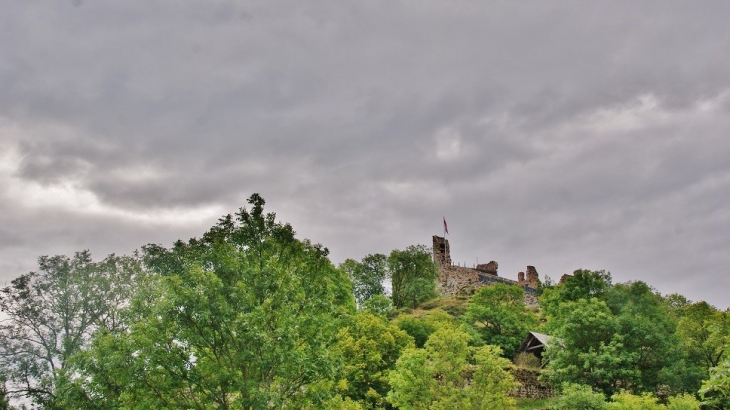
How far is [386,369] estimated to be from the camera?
37969 millimetres

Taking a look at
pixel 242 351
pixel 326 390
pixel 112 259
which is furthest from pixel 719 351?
pixel 112 259

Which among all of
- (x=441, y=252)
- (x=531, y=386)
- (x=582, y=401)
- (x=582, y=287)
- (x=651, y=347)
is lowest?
(x=582, y=401)

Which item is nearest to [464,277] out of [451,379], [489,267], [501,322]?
[489,267]

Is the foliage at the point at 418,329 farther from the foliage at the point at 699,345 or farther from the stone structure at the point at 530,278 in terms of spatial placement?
the stone structure at the point at 530,278

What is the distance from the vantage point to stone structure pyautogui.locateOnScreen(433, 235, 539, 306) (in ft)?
346

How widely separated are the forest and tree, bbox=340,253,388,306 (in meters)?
31.1

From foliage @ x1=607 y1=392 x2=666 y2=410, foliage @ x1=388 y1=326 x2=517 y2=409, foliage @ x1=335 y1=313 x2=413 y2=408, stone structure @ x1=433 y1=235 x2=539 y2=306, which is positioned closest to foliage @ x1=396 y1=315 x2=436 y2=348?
foliage @ x1=335 y1=313 x2=413 y2=408

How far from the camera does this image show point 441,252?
4562 inches

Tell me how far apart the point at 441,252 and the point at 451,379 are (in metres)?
86.2

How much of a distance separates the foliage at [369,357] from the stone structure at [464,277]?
62.0m

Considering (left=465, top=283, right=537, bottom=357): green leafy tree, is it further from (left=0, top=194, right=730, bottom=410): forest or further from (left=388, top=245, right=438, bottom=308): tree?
(left=388, top=245, right=438, bottom=308): tree

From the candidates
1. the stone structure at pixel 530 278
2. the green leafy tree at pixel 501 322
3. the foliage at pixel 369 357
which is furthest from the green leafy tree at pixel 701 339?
the stone structure at pixel 530 278

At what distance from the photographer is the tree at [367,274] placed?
87.2 m

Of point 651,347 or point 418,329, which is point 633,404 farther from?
point 418,329
